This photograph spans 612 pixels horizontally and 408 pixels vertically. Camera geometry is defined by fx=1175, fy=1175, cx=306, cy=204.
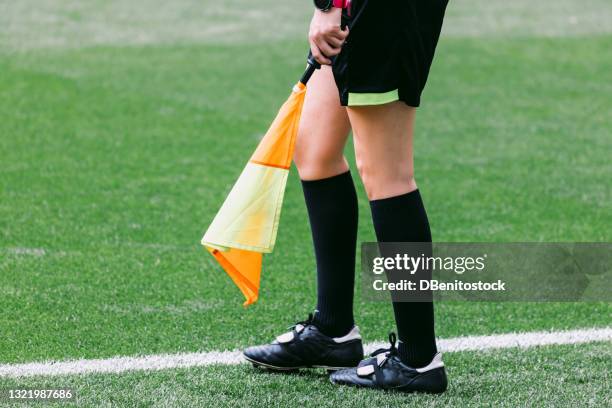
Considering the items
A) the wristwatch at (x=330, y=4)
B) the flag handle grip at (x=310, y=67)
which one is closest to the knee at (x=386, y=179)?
the flag handle grip at (x=310, y=67)

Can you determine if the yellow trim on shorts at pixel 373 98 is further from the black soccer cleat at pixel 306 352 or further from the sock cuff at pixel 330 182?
the black soccer cleat at pixel 306 352

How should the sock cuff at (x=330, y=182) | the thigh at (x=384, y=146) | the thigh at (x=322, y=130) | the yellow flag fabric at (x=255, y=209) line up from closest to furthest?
the thigh at (x=384, y=146)
the yellow flag fabric at (x=255, y=209)
the thigh at (x=322, y=130)
the sock cuff at (x=330, y=182)

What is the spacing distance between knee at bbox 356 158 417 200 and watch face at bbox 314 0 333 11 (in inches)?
19.2

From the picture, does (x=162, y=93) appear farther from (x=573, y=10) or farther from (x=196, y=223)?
(x=573, y=10)

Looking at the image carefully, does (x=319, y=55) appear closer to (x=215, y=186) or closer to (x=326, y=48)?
(x=326, y=48)

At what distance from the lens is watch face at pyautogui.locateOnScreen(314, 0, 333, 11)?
3471 mm

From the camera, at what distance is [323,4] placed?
348 cm

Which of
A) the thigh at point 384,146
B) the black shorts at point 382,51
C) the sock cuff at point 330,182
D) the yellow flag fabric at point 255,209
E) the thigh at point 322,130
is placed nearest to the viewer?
the black shorts at point 382,51

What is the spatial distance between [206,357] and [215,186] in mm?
2990

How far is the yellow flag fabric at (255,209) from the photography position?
3.65 meters

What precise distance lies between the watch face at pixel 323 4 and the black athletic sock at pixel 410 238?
0.61m

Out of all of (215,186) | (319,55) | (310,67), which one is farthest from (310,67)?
(215,186)

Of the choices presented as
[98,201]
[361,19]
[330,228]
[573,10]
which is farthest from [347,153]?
[573,10]

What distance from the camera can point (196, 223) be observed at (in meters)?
6.18
